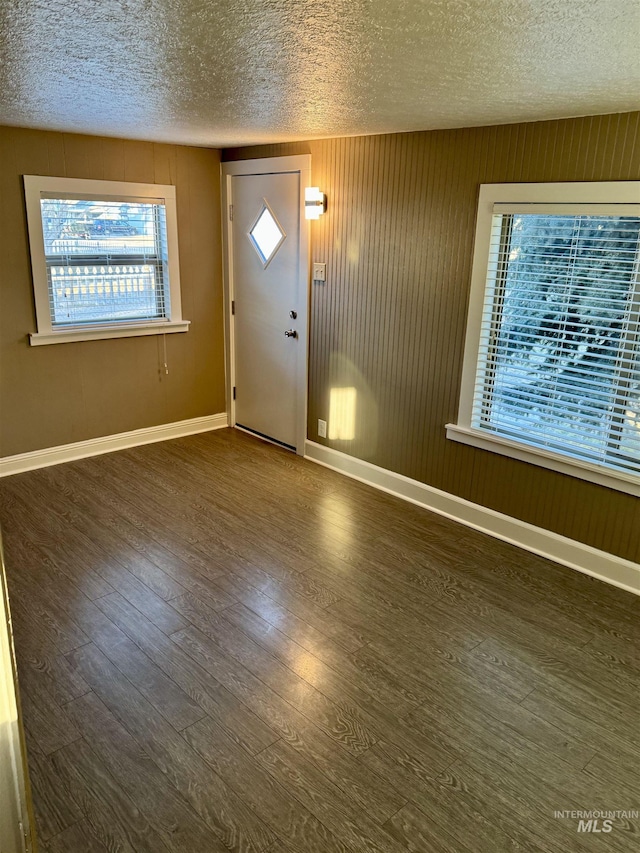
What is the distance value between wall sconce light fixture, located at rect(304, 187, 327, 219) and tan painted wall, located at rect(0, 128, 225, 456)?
1115 mm

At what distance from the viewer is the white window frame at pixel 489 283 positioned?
293 centimetres

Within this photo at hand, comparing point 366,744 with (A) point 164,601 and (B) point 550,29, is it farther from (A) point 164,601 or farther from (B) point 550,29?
(B) point 550,29

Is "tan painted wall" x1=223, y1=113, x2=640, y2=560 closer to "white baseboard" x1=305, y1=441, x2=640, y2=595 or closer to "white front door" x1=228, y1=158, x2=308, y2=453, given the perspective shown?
"white baseboard" x1=305, y1=441, x2=640, y2=595

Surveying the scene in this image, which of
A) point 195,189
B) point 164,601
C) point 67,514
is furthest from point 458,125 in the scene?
point 67,514

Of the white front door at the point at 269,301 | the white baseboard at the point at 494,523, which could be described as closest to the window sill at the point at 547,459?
the white baseboard at the point at 494,523

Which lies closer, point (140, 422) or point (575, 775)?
point (575, 775)

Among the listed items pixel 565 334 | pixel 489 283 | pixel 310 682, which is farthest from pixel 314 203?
pixel 310 682

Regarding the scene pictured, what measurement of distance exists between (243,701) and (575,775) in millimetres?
1191

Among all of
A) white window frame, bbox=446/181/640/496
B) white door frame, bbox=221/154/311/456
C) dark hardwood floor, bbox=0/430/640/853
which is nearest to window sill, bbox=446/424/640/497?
white window frame, bbox=446/181/640/496

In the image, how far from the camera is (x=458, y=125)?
11.0 ft

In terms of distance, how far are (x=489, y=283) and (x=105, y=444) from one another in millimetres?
3081

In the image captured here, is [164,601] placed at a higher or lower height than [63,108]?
lower

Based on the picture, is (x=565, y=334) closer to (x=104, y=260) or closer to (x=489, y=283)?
(x=489, y=283)

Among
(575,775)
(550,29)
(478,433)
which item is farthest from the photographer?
(478,433)
